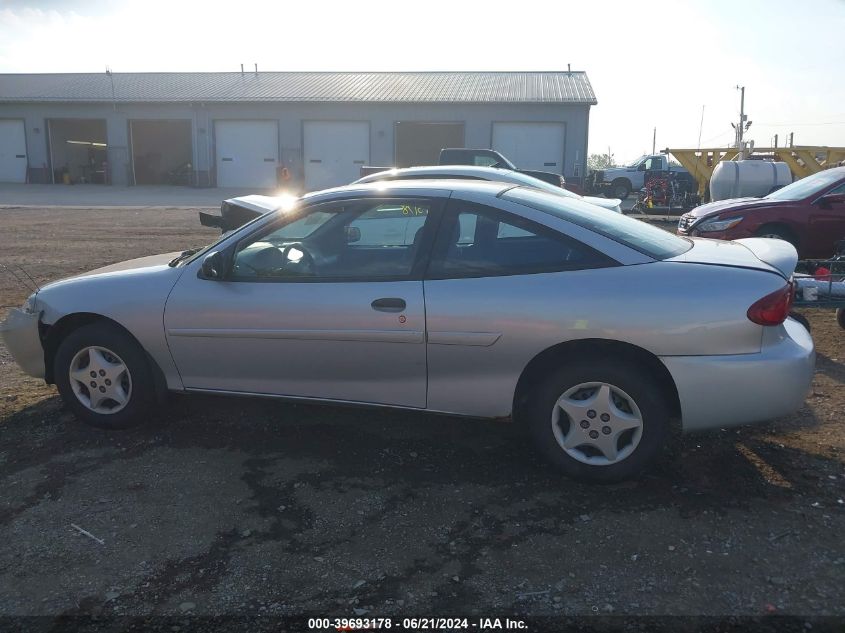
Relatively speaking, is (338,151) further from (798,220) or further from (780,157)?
(798,220)

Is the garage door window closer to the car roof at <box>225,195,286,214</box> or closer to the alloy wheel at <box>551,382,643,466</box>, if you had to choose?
the alloy wheel at <box>551,382,643,466</box>

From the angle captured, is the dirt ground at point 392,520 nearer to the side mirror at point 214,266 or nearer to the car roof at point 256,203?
the side mirror at point 214,266

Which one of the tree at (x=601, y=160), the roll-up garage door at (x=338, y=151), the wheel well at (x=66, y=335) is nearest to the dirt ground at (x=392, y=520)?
the wheel well at (x=66, y=335)

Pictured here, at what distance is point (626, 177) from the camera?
33188 mm

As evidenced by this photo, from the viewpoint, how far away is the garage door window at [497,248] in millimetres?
3943

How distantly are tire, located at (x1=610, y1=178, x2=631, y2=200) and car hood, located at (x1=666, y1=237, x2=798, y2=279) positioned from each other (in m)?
29.2

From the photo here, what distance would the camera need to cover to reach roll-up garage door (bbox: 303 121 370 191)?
3431 cm

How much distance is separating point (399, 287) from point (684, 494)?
1809 mm

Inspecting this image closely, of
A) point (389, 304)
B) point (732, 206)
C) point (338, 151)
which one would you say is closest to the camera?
point (389, 304)

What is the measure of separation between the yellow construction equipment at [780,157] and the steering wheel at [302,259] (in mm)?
21158

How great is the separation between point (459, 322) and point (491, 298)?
207mm

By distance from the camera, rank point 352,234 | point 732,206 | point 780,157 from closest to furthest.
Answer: point 352,234 → point 732,206 → point 780,157

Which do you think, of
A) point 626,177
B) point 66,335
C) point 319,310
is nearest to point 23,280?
point 66,335

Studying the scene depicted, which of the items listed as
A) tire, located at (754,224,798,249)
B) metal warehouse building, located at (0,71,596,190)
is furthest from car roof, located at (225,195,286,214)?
metal warehouse building, located at (0,71,596,190)
